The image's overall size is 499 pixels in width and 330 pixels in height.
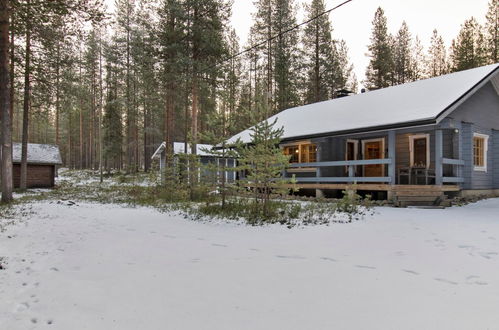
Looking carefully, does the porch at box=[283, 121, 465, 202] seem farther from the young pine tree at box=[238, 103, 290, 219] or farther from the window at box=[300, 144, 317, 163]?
the young pine tree at box=[238, 103, 290, 219]

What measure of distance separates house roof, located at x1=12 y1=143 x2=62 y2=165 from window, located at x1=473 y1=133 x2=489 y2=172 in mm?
27543

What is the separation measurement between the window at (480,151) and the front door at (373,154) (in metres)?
3.81

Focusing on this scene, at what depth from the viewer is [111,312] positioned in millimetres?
3092

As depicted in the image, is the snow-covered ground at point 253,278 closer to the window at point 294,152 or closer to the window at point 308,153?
the window at point 308,153

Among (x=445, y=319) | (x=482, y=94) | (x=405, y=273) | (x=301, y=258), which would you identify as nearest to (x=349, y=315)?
(x=445, y=319)

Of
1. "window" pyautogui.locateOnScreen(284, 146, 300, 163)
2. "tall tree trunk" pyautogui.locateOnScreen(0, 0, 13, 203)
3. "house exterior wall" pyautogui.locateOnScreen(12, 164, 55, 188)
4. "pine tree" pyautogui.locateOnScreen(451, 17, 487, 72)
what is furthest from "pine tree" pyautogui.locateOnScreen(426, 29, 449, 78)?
"house exterior wall" pyautogui.locateOnScreen(12, 164, 55, 188)

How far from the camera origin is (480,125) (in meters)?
13.3

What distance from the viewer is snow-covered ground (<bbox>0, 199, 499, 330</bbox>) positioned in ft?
9.71

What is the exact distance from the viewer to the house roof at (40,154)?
23.3 m

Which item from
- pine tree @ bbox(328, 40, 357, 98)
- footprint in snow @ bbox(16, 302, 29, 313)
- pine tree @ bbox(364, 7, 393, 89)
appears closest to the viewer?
footprint in snow @ bbox(16, 302, 29, 313)

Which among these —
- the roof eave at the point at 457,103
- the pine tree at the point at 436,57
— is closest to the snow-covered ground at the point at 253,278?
the roof eave at the point at 457,103

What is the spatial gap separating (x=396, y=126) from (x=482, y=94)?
5382 mm

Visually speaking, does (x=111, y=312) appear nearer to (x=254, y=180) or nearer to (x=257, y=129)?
(x=254, y=180)

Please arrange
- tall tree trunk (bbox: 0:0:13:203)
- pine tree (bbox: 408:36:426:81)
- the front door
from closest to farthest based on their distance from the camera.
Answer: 1. tall tree trunk (bbox: 0:0:13:203)
2. the front door
3. pine tree (bbox: 408:36:426:81)
